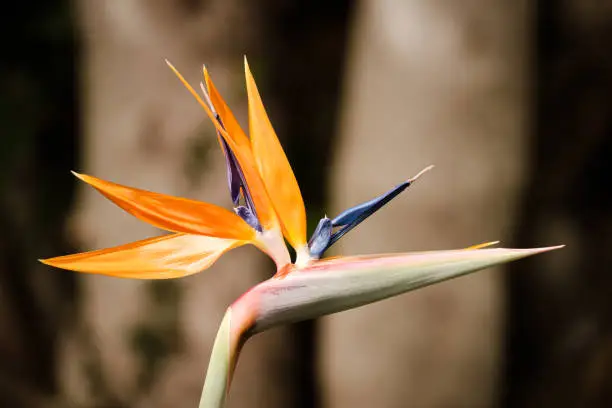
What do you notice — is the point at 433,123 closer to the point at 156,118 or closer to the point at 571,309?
the point at 156,118

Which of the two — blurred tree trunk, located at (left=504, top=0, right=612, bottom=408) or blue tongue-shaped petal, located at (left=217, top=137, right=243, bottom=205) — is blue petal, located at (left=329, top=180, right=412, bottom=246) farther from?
blurred tree trunk, located at (left=504, top=0, right=612, bottom=408)

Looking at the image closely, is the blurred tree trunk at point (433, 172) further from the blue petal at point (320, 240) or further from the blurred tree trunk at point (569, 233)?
the blue petal at point (320, 240)

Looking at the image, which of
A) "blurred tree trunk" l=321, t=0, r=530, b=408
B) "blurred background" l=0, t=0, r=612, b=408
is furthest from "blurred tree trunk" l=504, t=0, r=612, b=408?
"blurred tree trunk" l=321, t=0, r=530, b=408

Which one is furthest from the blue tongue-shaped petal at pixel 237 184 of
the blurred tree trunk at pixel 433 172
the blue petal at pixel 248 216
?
the blurred tree trunk at pixel 433 172

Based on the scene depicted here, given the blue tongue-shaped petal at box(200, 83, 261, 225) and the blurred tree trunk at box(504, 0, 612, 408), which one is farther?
the blurred tree trunk at box(504, 0, 612, 408)

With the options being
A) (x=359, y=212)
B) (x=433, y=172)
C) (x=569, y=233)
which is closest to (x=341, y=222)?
(x=359, y=212)

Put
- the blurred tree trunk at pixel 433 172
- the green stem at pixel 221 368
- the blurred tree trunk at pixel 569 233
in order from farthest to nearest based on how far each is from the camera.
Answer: the blurred tree trunk at pixel 569 233
the blurred tree trunk at pixel 433 172
the green stem at pixel 221 368

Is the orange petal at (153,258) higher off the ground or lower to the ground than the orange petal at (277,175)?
lower
